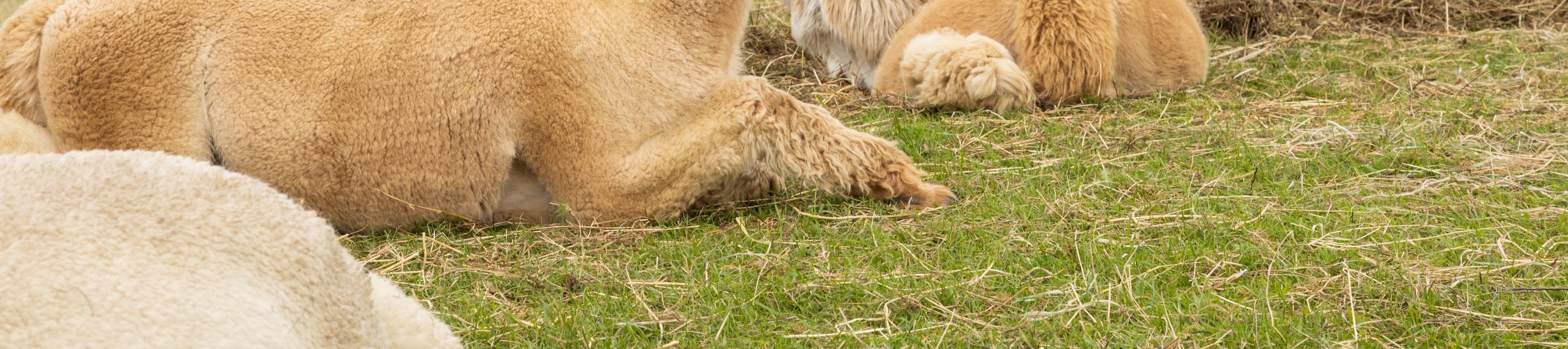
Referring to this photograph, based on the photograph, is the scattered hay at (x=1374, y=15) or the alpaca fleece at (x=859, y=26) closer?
the alpaca fleece at (x=859, y=26)

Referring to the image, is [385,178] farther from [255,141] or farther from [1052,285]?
[1052,285]

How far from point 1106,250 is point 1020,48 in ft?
6.18

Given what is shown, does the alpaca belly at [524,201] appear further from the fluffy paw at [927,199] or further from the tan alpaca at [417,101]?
the fluffy paw at [927,199]

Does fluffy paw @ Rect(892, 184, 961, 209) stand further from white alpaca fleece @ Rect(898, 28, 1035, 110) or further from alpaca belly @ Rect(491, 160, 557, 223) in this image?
white alpaca fleece @ Rect(898, 28, 1035, 110)

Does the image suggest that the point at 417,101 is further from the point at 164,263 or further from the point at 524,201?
the point at 164,263

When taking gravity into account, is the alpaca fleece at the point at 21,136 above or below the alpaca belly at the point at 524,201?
above

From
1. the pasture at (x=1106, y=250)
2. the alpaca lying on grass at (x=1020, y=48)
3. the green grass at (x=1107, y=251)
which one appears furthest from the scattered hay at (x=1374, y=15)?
the green grass at (x=1107, y=251)

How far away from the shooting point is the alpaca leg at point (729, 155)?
3.06 m

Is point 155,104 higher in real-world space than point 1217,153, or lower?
higher

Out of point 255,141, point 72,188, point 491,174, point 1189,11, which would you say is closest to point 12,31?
point 255,141

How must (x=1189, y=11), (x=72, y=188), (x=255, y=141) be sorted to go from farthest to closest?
(x=1189, y=11) < (x=255, y=141) < (x=72, y=188)

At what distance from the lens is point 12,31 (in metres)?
2.96

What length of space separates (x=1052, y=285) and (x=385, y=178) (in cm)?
159

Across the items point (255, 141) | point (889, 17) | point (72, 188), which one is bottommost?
point (889, 17)
